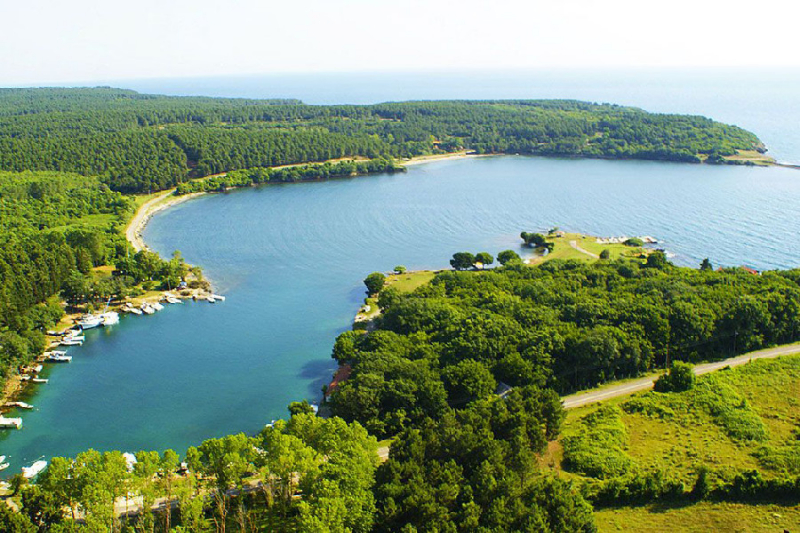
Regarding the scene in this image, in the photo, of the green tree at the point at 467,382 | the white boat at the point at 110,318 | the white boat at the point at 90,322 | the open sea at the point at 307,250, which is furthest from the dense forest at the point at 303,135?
the green tree at the point at 467,382

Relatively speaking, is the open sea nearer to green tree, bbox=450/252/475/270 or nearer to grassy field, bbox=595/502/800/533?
green tree, bbox=450/252/475/270

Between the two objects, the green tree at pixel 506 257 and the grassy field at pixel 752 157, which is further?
the grassy field at pixel 752 157

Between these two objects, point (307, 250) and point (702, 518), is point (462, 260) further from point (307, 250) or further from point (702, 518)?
point (702, 518)

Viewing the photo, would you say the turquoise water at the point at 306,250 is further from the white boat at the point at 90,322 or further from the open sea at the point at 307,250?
the white boat at the point at 90,322

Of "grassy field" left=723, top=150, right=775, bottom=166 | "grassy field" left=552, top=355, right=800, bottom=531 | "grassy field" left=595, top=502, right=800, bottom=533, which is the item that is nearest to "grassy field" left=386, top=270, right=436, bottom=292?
"grassy field" left=552, top=355, right=800, bottom=531

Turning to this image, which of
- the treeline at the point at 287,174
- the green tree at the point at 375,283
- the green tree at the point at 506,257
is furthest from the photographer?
the treeline at the point at 287,174

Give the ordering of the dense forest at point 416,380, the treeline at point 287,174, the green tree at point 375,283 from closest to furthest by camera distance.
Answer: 1. the dense forest at point 416,380
2. the green tree at point 375,283
3. the treeline at point 287,174

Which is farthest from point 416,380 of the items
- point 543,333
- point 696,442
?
point 696,442

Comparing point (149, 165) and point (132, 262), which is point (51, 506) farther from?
point (149, 165)
